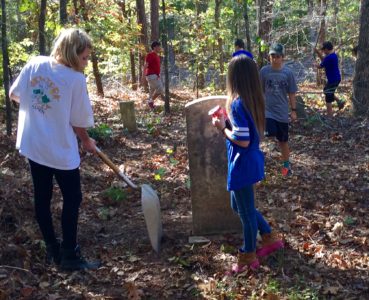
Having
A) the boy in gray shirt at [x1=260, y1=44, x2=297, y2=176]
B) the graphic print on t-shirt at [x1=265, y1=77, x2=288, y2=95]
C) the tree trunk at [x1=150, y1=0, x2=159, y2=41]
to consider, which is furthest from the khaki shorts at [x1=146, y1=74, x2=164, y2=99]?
the graphic print on t-shirt at [x1=265, y1=77, x2=288, y2=95]

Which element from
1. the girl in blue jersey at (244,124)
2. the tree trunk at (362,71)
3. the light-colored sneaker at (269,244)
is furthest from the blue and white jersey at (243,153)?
the tree trunk at (362,71)

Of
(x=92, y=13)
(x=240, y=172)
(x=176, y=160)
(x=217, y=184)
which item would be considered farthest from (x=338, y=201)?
(x=92, y=13)

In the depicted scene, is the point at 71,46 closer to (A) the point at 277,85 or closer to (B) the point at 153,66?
(A) the point at 277,85

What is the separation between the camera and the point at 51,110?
13.3 feet

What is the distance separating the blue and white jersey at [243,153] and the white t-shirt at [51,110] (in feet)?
4.03

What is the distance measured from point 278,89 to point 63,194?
148 inches

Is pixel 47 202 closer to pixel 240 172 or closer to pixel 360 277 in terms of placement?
pixel 240 172

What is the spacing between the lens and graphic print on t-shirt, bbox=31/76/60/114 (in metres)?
4.02

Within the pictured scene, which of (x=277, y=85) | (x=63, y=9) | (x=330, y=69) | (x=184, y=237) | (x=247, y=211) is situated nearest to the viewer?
(x=247, y=211)

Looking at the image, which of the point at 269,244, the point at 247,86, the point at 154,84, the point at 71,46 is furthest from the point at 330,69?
the point at 71,46

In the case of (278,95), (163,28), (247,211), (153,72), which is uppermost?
(163,28)

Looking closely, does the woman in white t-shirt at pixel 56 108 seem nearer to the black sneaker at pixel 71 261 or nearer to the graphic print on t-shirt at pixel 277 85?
the black sneaker at pixel 71 261

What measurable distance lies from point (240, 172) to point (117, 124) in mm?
8577

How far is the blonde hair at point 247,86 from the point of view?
3.99 metres
